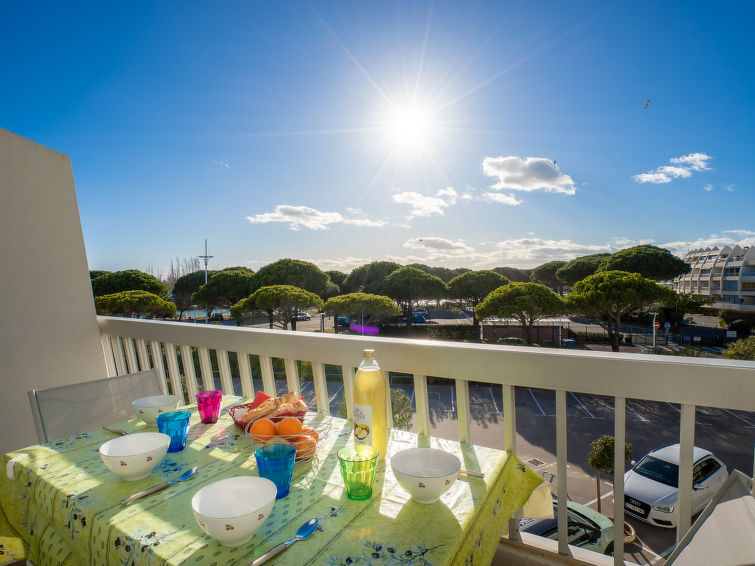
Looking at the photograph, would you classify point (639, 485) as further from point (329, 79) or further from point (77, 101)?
point (77, 101)

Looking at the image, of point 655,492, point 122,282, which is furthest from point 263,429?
point 122,282

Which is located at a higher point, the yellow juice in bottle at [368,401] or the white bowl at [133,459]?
the yellow juice in bottle at [368,401]

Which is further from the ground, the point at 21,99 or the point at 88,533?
the point at 21,99

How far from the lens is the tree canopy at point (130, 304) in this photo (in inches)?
411

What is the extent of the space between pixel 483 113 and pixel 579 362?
1165 centimetres

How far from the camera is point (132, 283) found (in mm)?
15641

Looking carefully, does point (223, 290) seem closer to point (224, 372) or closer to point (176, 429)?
point (224, 372)

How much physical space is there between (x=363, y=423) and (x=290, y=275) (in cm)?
2081

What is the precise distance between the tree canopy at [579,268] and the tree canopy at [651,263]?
1817 millimetres

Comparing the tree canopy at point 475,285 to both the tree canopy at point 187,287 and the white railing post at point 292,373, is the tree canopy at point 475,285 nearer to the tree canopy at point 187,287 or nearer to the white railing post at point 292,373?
the tree canopy at point 187,287

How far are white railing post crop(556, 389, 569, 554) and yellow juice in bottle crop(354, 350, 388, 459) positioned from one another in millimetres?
474

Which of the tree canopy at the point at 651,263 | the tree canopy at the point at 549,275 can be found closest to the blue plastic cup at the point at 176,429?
the tree canopy at the point at 651,263

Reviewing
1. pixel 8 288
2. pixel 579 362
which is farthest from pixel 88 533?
pixel 8 288

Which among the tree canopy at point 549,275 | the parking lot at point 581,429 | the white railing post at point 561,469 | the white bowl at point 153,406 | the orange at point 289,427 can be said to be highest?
the orange at point 289,427
